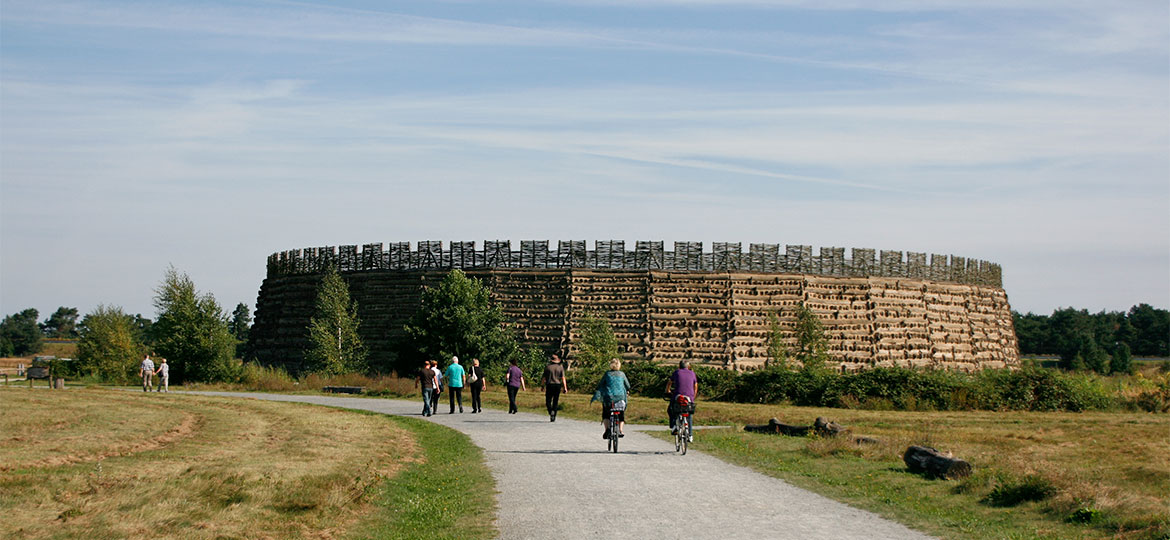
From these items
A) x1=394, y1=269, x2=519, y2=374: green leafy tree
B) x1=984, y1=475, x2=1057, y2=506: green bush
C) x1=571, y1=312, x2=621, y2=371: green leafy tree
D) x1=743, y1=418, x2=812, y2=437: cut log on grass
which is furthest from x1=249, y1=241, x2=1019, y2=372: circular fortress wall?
x1=984, y1=475, x2=1057, y2=506: green bush

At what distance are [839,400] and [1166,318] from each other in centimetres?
10411

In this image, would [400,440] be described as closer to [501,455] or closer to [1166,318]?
[501,455]

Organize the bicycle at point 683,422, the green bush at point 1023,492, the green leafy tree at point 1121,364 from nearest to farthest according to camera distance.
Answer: the green bush at point 1023,492 → the bicycle at point 683,422 → the green leafy tree at point 1121,364

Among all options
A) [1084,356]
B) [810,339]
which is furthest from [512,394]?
[1084,356]

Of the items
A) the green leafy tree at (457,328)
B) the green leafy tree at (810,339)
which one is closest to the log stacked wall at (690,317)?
the green leafy tree at (810,339)

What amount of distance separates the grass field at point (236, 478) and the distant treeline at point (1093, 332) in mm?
102417

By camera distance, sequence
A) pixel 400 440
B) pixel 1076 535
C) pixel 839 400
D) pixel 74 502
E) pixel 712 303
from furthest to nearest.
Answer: pixel 712 303 → pixel 839 400 → pixel 400 440 → pixel 74 502 → pixel 1076 535

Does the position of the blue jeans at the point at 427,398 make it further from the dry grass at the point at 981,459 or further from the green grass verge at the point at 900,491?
the green grass verge at the point at 900,491

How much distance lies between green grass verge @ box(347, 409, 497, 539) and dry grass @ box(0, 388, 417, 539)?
1.21 feet

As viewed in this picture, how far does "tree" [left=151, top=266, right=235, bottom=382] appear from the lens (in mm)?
52031

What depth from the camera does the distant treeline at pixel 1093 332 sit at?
120 metres

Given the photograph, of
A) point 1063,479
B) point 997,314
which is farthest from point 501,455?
point 997,314

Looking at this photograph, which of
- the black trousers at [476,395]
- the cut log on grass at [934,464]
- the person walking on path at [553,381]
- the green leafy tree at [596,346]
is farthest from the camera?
the green leafy tree at [596,346]

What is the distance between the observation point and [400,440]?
24.0 metres
